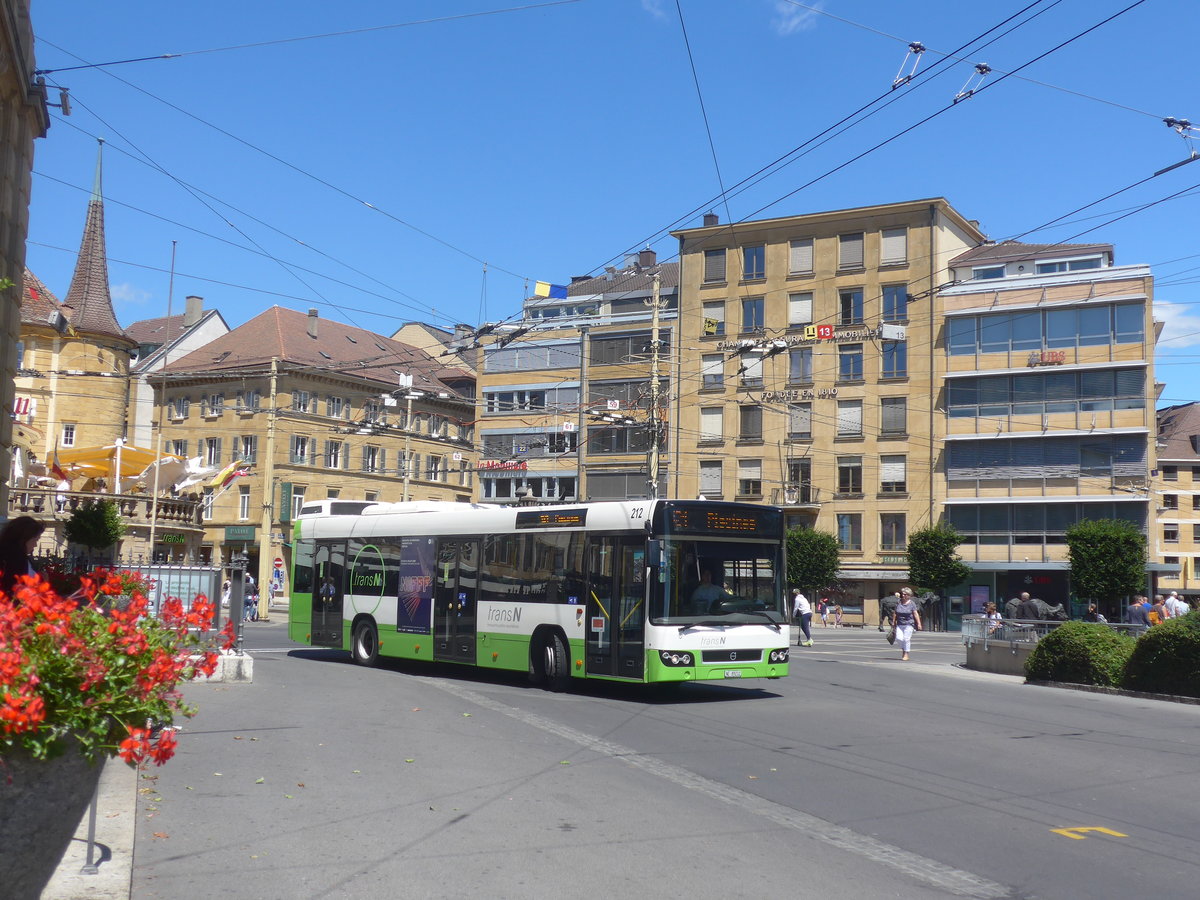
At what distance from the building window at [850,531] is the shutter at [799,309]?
9593mm

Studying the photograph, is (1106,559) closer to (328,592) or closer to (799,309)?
(799,309)

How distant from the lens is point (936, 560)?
5547 centimetres

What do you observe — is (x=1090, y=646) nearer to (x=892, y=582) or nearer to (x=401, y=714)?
(x=401, y=714)

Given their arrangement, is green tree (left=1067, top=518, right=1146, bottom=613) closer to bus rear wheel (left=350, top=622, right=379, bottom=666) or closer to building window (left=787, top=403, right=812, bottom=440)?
building window (left=787, top=403, right=812, bottom=440)

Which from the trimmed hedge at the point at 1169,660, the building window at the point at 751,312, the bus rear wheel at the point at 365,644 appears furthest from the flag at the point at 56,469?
the building window at the point at 751,312

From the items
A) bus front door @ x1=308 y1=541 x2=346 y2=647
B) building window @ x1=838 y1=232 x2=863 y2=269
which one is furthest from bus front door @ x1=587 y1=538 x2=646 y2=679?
building window @ x1=838 y1=232 x2=863 y2=269

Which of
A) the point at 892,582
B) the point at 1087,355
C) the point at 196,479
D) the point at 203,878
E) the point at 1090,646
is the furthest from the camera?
the point at 892,582

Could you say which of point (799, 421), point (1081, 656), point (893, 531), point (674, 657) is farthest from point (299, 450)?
point (674, 657)

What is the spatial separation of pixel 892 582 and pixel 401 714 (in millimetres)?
47361

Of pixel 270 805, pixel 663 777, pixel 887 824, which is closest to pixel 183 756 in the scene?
pixel 270 805

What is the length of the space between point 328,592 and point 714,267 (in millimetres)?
43171

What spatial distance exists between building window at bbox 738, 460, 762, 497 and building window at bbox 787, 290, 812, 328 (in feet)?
23.2

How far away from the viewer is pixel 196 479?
40.5 meters

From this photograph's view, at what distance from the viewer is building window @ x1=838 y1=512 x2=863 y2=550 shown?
59688 millimetres
